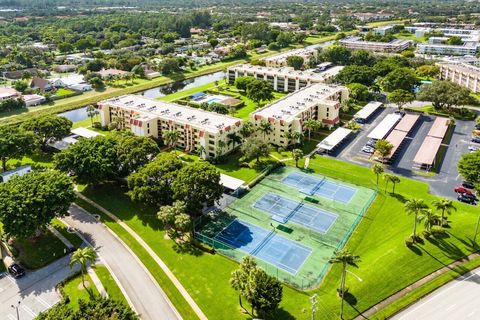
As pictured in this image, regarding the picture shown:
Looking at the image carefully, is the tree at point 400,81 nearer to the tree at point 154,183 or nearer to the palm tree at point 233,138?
the palm tree at point 233,138

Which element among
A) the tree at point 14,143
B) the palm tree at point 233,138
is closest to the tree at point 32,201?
the tree at point 14,143

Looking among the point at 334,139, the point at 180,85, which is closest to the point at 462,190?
the point at 334,139

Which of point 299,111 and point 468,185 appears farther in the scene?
point 299,111

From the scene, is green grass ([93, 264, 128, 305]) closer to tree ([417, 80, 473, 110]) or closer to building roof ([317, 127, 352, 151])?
building roof ([317, 127, 352, 151])

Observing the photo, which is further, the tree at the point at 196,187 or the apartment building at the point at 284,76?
the apartment building at the point at 284,76

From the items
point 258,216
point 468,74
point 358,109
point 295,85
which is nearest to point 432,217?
point 258,216

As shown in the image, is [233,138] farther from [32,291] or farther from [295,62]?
[295,62]

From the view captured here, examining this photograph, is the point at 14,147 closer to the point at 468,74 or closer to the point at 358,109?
the point at 358,109
